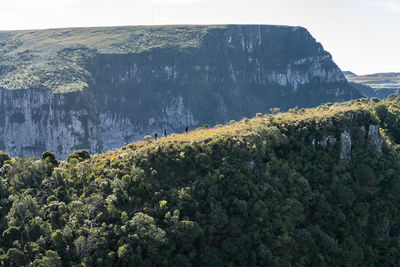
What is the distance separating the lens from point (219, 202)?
64812mm

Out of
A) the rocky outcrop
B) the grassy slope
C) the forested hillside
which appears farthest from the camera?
the rocky outcrop

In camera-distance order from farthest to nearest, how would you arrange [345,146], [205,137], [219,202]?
[345,146], [205,137], [219,202]

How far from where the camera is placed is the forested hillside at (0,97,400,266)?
5788 cm

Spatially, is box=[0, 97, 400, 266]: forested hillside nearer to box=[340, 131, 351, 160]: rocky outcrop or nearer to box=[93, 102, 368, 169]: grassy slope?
box=[340, 131, 351, 160]: rocky outcrop

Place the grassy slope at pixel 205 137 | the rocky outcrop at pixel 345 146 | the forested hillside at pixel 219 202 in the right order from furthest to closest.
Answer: the rocky outcrop at pixel 345 146 < the grassy slope at pixel 205 137 < the forested hillside at pixel 219 202

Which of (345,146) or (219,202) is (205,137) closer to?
(219,202)

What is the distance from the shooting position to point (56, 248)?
57.1 m

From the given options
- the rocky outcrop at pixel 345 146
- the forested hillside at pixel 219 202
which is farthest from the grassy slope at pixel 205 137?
the rocky outcrop at pixel 345 146

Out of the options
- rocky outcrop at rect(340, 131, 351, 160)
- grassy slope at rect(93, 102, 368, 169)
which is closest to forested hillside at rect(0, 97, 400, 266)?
rocky outcrop at rect(340, 131, 351, 160)

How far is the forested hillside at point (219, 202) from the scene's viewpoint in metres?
57.9

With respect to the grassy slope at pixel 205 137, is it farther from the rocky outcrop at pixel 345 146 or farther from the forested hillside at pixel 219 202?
the rocky outcrop at pixel 345 146

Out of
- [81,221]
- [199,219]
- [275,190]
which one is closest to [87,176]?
[81,221]

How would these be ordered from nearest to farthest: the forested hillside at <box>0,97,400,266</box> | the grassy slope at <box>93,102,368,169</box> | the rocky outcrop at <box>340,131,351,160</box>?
the forested hillside at <box>0,97,400,266</box>, the grassy slope at <box>93,102,368,169</box>, the rocky outcrop at <box>340,131,351,160</box>

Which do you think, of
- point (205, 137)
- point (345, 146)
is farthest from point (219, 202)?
point (345, 146)
